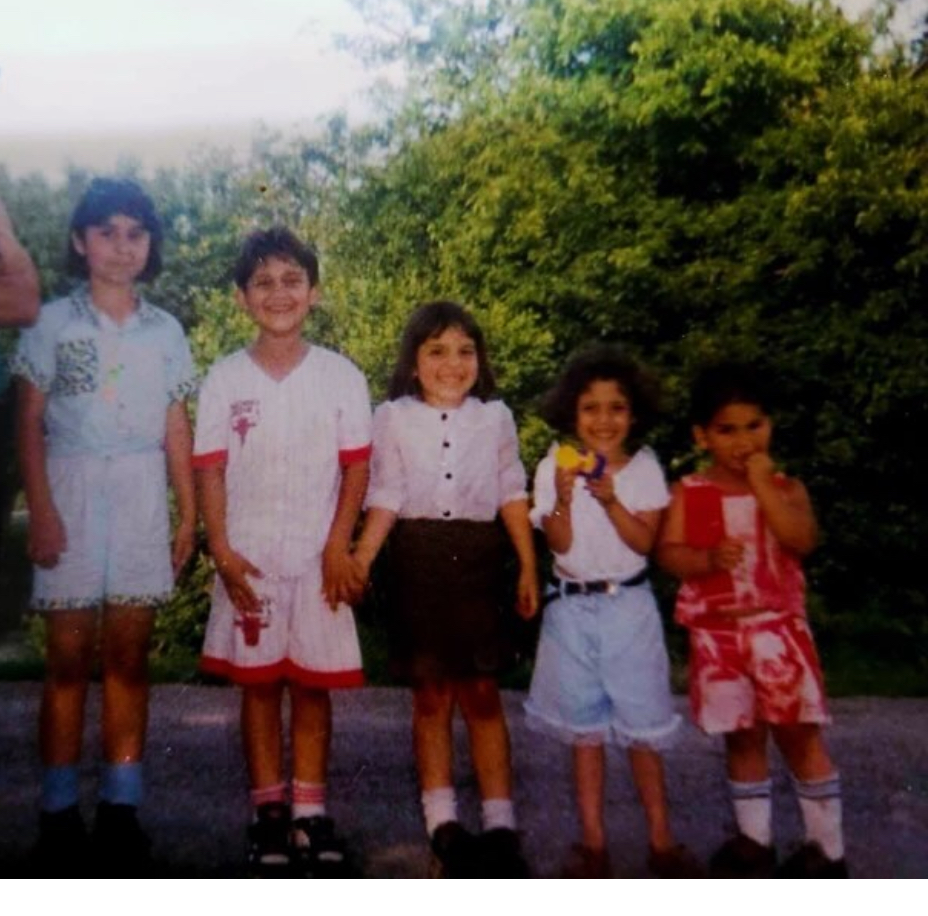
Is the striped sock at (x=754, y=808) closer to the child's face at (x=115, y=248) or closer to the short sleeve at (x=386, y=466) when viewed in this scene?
the short sleeve at (x=386, y=466)

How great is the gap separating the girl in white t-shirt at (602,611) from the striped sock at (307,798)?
0.43 metres

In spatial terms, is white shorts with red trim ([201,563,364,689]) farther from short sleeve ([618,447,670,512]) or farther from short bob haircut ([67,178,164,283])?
short bob haircut ([67,178,164,283])

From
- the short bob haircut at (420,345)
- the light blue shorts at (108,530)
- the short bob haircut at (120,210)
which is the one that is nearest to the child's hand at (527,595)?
the short bob haircut at (420,345)

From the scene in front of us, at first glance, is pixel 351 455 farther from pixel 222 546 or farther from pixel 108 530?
pixel 108 530

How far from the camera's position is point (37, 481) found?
2229 millimetres

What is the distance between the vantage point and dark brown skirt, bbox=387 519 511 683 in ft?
7.10

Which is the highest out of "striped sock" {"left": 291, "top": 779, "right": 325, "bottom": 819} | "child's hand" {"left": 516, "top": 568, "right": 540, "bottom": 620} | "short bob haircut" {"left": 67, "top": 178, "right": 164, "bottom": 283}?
"short bob haircut" {"left": 67, "top": 178, "right": 164, "bottom": 283}

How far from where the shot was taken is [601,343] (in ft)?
7.54

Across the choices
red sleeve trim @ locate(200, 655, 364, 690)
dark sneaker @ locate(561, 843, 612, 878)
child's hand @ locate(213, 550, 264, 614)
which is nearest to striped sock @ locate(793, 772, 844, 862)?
dark sneaker @ locate(561, 843, 612, 878)

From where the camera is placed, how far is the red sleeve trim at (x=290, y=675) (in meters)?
2.19

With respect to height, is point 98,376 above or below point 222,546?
above

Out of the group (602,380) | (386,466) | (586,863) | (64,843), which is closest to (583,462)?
(602,380)

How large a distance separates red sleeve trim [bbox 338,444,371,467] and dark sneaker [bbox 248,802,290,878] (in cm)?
66

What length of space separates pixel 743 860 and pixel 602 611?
54 cm
